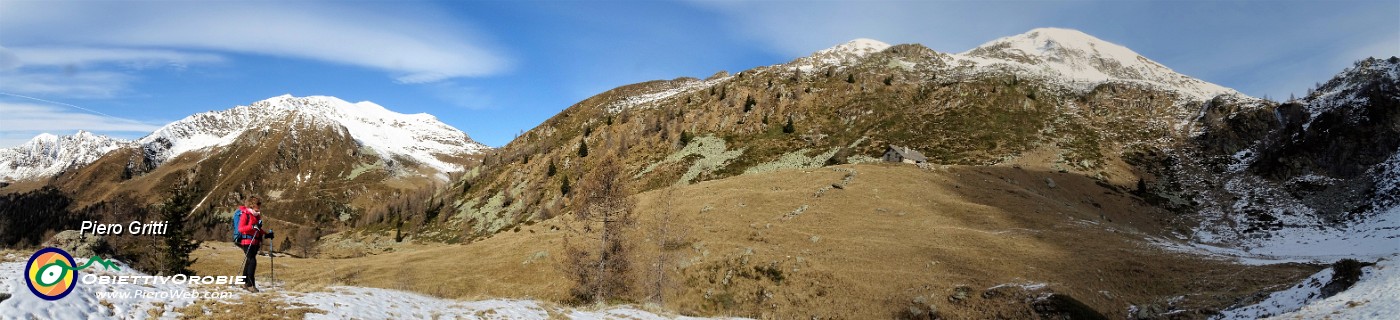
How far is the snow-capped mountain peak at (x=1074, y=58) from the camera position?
126438 mm

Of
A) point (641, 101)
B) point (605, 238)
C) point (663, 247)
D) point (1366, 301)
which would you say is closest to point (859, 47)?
point (641, 101)

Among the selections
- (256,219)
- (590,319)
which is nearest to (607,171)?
(590,319)

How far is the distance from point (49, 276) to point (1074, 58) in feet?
549

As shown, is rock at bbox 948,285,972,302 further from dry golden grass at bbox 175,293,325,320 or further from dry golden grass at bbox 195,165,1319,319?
dry golden grass at bbox 175,293,325,320

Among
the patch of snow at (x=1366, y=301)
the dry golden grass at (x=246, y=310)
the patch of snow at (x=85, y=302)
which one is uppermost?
the patch of snow at (x=85, y=302)

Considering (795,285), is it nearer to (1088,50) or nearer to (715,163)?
(715,163)

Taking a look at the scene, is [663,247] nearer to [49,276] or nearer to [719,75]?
[49,276]

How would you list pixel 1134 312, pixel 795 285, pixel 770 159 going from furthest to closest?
pixel 770 159 → pixel 795 285 → pixel 1134 312

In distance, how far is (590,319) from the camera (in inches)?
887

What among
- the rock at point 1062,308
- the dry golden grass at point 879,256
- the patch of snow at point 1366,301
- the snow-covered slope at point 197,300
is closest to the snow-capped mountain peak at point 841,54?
the dry golden grass at point 879,256

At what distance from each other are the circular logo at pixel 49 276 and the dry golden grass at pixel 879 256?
627 cm

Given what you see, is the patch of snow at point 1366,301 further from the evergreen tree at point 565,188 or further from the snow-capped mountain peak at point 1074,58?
the snow-capped mountain peak at point 1074,58

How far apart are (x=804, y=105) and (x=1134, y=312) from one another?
80001mm

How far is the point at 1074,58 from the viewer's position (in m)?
142
